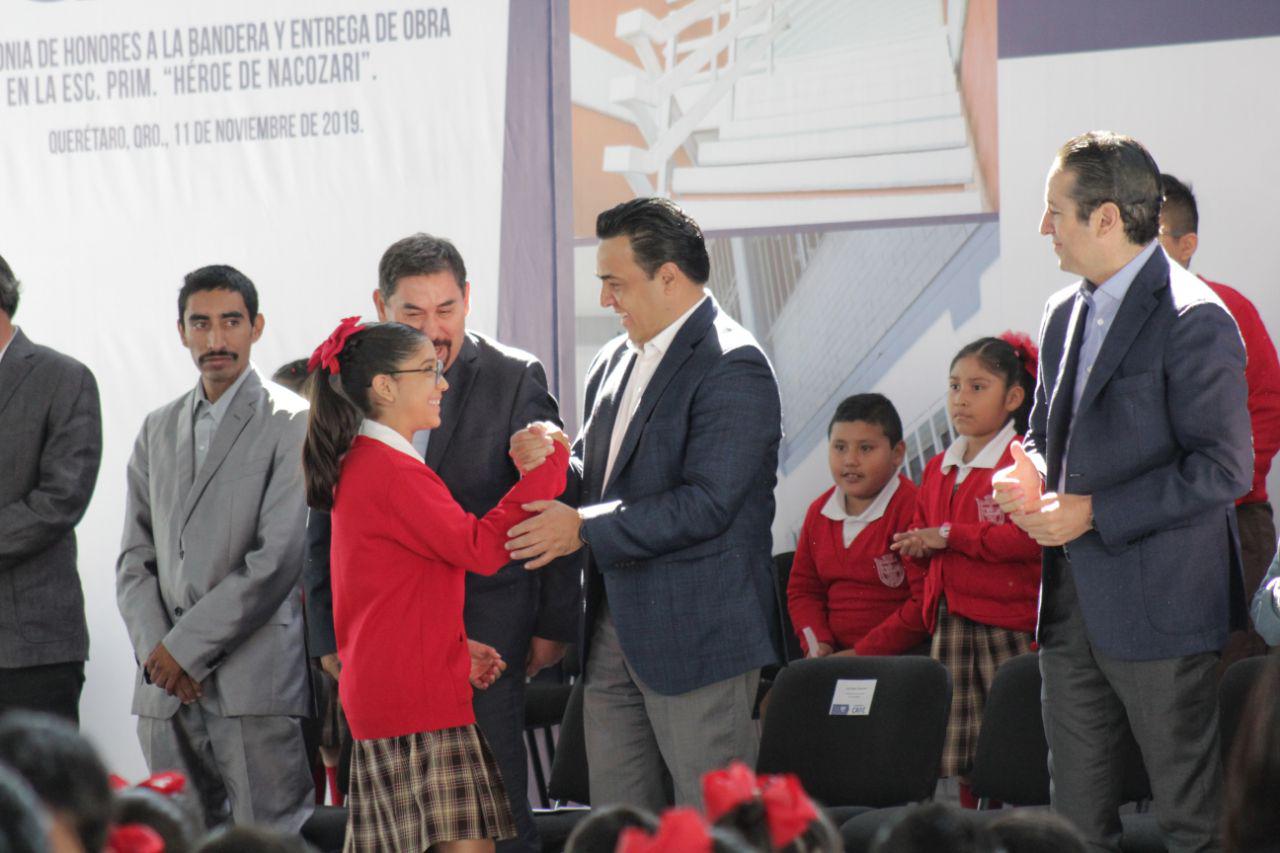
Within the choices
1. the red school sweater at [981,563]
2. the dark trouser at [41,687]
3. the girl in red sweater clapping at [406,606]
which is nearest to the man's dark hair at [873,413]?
the red school sweater at [981,563]

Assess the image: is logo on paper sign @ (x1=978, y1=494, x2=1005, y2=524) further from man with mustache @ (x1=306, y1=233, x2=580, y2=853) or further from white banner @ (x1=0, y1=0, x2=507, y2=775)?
white banner @ (x1=0, y1=0, x2=507, y2=775)

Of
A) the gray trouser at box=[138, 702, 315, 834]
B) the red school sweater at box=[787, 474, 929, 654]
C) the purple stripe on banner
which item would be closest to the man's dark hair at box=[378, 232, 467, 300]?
the gray trouser at box=[138, 702, 315, 834]

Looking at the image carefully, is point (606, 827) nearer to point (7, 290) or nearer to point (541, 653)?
point (541, 653)

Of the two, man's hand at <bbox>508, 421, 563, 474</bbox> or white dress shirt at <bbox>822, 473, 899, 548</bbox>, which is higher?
man's hand at <bbox>508, 421, 563, 474</bbox>

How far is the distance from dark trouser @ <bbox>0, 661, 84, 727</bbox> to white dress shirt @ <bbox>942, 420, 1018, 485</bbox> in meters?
2.52

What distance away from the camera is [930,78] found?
4.64m

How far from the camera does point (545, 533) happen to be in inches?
118

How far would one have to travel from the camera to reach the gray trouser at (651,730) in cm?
302

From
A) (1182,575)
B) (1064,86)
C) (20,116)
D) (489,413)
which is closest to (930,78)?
(1064,86)

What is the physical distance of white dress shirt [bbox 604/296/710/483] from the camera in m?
3.14

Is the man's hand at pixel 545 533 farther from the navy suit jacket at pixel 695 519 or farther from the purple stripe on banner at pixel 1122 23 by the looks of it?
the purple stripe on banner at pixel 1122 23

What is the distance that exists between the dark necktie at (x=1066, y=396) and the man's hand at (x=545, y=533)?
3.10 ft

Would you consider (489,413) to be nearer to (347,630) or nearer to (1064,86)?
(347,630)

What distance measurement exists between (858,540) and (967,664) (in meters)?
0.54
